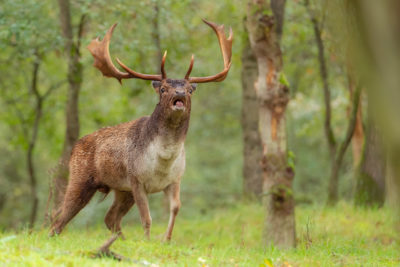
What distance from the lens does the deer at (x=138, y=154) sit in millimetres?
8500

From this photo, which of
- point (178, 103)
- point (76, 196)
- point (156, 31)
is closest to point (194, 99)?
point (156, 31)

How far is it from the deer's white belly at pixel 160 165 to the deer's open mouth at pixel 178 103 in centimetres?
56

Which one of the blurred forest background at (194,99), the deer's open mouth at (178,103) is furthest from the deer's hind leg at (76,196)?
the deer's open mouth at (178,103)

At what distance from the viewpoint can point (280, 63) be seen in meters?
9.59

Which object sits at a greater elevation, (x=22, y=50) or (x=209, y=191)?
(x=22, y=50)

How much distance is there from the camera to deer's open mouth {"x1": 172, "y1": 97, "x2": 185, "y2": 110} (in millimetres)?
8211

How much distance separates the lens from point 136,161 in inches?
349

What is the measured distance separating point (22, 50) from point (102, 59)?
5.61m

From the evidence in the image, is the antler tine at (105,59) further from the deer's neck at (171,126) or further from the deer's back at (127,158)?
the deer's neck at (171,126)

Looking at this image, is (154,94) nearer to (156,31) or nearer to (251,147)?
(156,31)

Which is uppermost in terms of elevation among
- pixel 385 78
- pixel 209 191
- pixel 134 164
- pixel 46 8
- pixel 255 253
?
pixel 46 8

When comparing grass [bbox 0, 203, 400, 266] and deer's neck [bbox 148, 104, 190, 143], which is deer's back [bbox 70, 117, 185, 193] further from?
grass [bbox 0, 203, 400, 266]

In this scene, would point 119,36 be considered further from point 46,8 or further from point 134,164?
point 134,164

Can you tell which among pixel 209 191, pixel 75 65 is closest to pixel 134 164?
pixel 75 65
